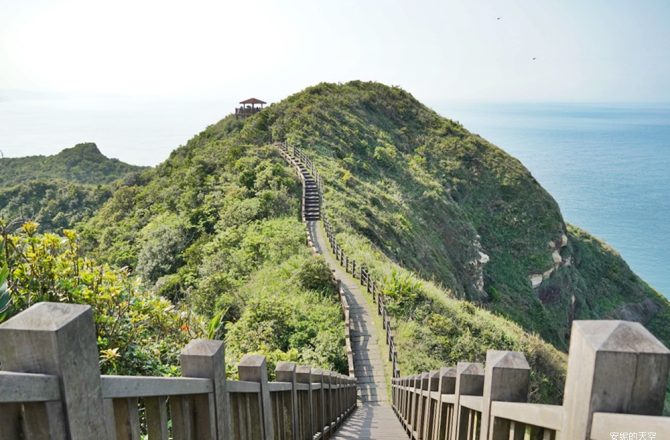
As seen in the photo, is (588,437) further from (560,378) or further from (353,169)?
(353,169)

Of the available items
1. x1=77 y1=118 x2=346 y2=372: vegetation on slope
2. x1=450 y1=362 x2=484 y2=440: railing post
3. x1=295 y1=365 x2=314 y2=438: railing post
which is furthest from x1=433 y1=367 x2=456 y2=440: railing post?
x1=77 y1=118 x2=346 y2=372: vegetation on slope

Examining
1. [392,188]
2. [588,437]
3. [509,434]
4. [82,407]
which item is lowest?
[392,188]

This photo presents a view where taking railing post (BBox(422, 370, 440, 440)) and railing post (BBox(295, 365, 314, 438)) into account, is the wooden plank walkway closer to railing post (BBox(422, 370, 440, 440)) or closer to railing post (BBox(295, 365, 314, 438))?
railing post (BBox(295, 365, 314, 438))

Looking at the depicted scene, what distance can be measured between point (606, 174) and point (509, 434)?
193 metres

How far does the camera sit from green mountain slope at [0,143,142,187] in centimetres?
7044

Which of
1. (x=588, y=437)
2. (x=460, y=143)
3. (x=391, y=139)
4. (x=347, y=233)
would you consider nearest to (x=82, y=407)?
(x=588, y=437)

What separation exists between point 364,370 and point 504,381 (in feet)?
36.6

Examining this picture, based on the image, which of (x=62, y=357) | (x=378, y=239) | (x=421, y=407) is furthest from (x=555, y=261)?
(x=62, y=357)

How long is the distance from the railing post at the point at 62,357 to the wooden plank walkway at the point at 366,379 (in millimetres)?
5923

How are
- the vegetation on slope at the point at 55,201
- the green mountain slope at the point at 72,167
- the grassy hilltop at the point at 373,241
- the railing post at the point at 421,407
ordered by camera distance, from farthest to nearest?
the green mountain slope at the point at 72,167
the vegetation on slope at the point at 55,201
the grassy hilltop at the point at 373,241
the railing post at the point at 421,407

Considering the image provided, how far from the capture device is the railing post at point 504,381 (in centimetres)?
246

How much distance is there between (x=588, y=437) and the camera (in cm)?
158

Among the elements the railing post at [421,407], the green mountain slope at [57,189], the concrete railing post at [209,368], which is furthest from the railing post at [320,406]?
the green mountain slope at [57,189]

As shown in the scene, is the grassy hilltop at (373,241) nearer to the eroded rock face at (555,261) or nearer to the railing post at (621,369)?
the eroded rock face at (555,261)
